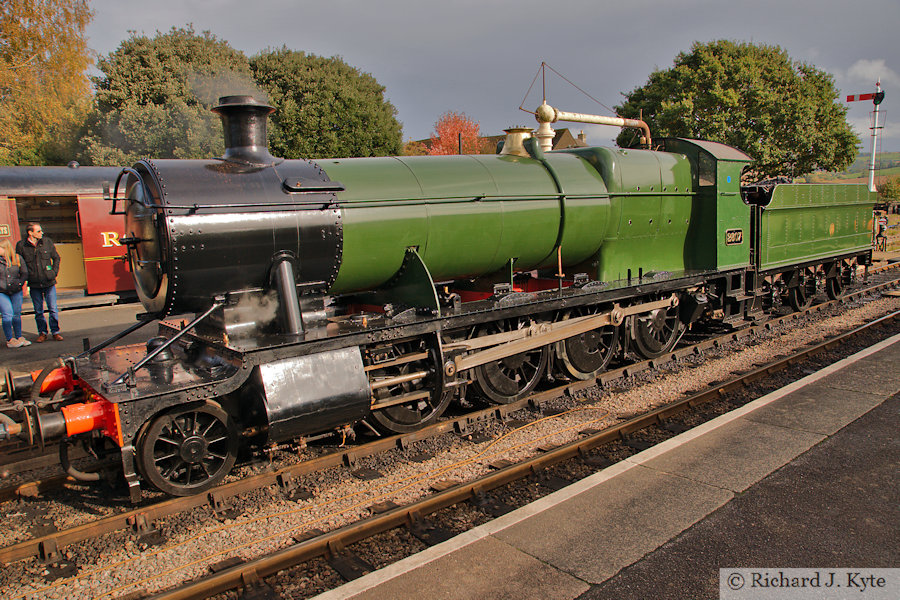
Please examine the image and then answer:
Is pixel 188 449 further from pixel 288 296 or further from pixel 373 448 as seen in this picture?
pixel 373 448

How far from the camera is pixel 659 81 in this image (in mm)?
27453

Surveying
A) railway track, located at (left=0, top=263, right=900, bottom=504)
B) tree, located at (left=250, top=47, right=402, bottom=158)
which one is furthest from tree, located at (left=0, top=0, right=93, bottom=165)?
railway track, located at (left=0, top=263, right=900, bottom=504)

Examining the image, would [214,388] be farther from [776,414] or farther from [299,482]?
[776,414]

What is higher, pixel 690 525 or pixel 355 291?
pixel 355 291

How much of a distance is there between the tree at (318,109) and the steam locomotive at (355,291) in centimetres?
2121

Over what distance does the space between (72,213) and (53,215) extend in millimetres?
412

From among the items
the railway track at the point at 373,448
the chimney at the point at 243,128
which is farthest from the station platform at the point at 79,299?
the chimney at the point at 243,128

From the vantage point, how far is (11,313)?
1004 cm

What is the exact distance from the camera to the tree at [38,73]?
2180 centimetres

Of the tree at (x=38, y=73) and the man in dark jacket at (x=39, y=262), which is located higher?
the tree at (x=38, y=73)

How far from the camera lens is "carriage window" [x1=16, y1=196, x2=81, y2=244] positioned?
47.6ft

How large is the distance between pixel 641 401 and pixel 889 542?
3.26m

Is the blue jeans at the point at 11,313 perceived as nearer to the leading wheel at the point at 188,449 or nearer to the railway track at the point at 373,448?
the railway track at the point at 373,448

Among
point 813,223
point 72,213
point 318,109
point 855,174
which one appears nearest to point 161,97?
point 318,109
